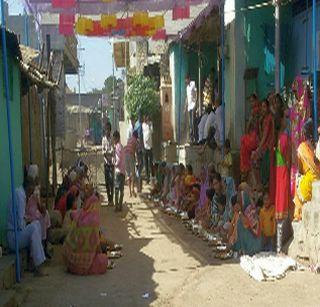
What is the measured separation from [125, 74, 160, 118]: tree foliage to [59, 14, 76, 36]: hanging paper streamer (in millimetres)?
4638

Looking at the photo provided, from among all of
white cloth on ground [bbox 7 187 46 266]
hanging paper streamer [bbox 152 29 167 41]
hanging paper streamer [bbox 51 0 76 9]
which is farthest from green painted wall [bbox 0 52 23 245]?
hanging paper streamer [bbox 152 29 167 41]

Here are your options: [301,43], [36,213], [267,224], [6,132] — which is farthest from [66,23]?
[267,224]

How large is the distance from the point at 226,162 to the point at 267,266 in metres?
3.45

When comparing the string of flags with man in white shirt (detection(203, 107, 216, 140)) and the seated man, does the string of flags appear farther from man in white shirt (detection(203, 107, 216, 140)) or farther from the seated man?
the seated man

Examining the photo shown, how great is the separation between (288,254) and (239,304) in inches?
71.3

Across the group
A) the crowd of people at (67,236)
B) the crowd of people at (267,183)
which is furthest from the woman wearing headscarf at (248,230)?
the crowd of people at (67,236)

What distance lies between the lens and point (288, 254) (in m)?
6.93

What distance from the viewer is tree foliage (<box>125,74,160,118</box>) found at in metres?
16.7

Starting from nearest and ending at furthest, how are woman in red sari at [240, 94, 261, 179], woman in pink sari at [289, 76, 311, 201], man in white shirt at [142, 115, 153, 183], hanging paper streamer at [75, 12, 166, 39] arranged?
woman in pink sari at [289, 76, 311, 201]
woman in red sari at [240, 94, 261, 179]
hanging paper streamer at [75, 12, 166, 39]
man in white shirt at [142, 115, 153, 183]

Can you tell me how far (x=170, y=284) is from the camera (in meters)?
6.09

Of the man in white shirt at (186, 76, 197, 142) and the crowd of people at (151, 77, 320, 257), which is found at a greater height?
the man in white shirt at (186, 76, 197, 142)

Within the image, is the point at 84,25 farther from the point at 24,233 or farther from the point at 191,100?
the point at 24,233

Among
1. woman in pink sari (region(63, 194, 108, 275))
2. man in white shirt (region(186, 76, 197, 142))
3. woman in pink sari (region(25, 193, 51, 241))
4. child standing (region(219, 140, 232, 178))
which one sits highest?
man in white shirt (region(186, 76, 197, 142))

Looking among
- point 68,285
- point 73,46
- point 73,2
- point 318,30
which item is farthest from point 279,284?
point 73,46
